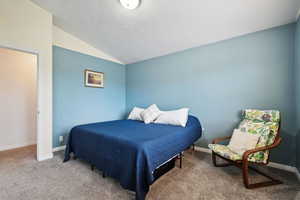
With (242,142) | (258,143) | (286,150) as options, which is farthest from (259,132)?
(286,150)

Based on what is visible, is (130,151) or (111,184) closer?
(130,151)

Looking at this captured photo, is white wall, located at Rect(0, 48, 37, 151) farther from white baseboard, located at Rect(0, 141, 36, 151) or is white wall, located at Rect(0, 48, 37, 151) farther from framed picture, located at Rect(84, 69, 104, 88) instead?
framed picture, located at Rect(84, 69, 104, 88)

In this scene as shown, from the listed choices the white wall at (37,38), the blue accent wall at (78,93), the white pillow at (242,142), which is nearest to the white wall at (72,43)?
the blue accent wall at (78,93)

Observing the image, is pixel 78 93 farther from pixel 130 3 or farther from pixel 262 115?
pixel 262 115

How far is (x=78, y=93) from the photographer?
3453mm

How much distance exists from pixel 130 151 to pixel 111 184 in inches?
25.8

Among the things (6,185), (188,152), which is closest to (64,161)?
(6,185)

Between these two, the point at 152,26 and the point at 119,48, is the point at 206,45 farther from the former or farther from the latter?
the point at 119,48

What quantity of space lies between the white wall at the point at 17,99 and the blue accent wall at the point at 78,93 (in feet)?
3.20

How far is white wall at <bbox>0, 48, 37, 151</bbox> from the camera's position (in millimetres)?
3039

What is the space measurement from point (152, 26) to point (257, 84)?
2.33 meters

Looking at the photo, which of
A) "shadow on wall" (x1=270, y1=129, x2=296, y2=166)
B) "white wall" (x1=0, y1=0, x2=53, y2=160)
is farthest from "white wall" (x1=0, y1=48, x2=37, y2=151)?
"shadow on wall" (x1=270, y1=129, x2=296, y2=166)

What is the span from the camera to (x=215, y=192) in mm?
1669

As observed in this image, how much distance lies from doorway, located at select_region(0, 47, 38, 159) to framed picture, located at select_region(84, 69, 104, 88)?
1099mm
